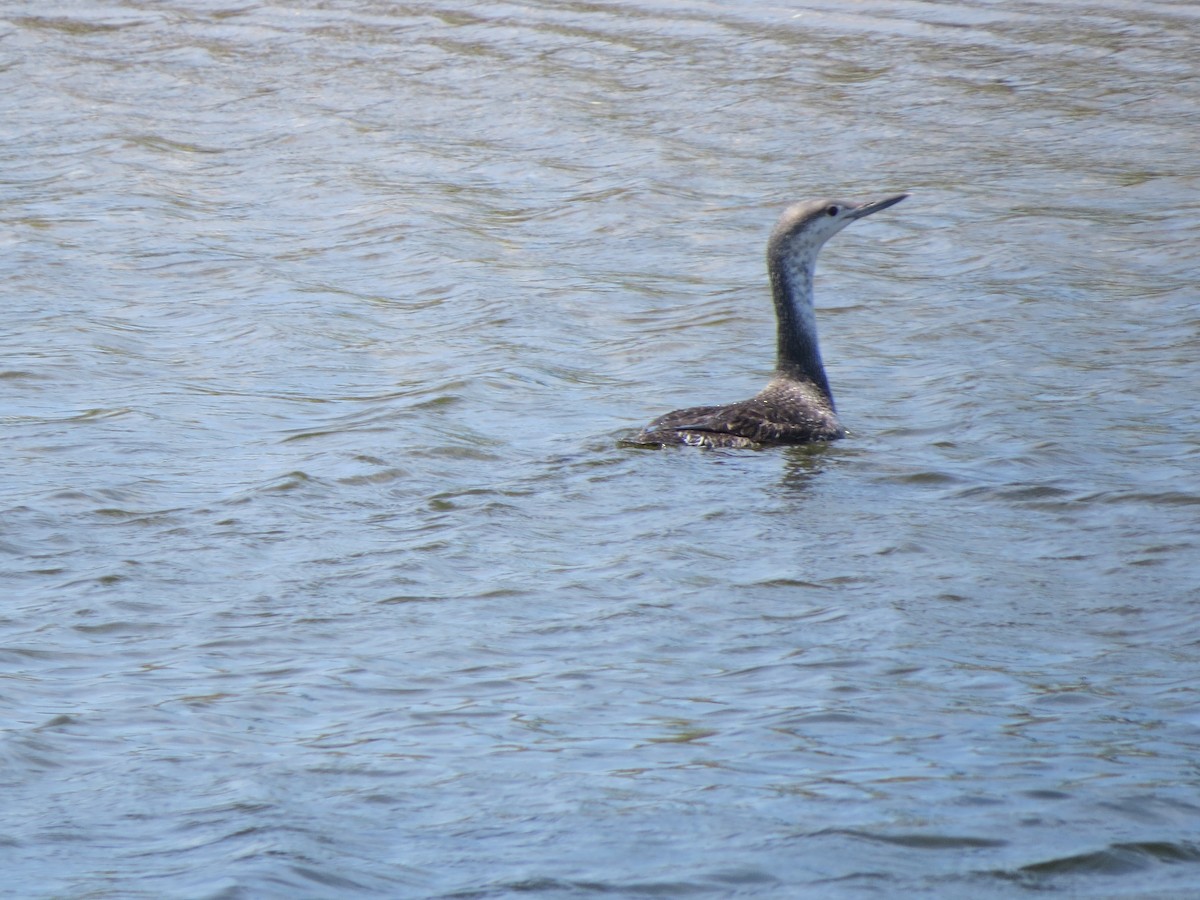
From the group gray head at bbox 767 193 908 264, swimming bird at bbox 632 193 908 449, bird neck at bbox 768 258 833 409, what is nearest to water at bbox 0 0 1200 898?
swimming bird at bbox 632 193 908 449

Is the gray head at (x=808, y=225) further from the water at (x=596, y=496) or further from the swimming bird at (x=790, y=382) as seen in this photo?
the water at (x=596, y=496)

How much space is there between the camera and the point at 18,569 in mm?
8016

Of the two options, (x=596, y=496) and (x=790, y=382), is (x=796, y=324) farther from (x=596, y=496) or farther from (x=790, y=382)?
(x=596, y=496)

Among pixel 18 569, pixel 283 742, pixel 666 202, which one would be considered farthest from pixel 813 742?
pixel 666 202

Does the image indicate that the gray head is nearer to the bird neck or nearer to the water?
the bird neck

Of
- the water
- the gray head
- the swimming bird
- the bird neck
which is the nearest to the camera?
the water

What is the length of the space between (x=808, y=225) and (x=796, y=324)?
570 mm

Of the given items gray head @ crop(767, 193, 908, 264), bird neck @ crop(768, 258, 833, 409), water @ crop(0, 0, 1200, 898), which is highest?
gray head @ crop(767, 193, 908, 264)

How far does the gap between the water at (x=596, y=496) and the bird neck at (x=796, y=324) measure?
42 cm

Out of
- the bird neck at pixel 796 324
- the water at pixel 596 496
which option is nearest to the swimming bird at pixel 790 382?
the bird neck at pixel 796 324

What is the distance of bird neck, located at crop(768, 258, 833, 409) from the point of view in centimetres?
1028

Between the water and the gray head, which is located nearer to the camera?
the water

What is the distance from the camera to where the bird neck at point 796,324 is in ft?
33.7

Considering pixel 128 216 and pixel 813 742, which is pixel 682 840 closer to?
pixel 813 742
